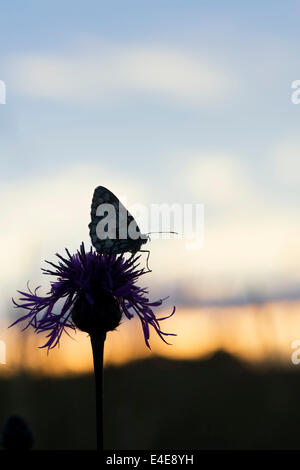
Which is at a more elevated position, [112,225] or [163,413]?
[112,225]

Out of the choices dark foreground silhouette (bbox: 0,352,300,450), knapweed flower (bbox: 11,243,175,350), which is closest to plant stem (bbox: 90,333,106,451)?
knapweed flower (bbox: 11,243,175,350)

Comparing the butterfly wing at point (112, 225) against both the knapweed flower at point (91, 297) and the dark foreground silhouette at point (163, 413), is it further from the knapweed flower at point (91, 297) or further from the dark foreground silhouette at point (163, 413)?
the dark foreground silhouette at point (163, 413)

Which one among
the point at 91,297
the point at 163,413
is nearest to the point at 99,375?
the point at 91,297

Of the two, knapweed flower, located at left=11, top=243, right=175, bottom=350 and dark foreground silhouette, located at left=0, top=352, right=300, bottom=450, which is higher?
knapweed flower, located at left=11, top=243, right=175, bottom=350

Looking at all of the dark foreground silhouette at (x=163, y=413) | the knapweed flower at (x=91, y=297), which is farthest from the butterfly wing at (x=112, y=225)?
the dark foreground silhouette at (x=163, y=413)

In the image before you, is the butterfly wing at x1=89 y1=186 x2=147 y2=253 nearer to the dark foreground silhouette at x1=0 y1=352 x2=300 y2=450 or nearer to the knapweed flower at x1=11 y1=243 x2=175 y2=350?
the knapweed flower at x1=11 y1=243 x2=175 y2=350

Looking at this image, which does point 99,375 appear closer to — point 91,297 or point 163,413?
point 91,297
